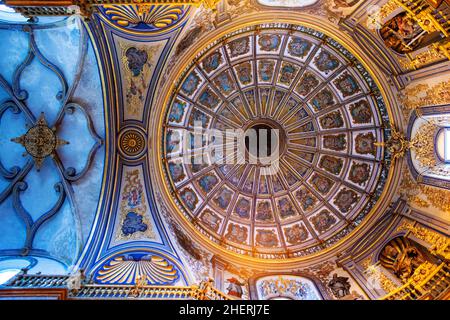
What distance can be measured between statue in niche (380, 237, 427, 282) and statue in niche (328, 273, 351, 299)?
1.97 m

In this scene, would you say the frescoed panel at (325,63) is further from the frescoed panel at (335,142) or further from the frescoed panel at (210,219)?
the frescoed panel at (210,219)

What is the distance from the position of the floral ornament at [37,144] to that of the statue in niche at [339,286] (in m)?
12.9

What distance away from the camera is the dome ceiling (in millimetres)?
15117

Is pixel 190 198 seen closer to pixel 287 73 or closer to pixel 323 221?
pixel 323 221

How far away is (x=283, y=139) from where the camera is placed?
1872 centimetres

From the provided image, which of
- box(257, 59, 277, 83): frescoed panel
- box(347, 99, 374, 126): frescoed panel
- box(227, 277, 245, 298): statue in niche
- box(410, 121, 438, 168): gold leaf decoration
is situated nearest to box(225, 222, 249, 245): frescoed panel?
box(227, 277, 245, 298): statue in niche

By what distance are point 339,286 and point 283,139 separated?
923 cm

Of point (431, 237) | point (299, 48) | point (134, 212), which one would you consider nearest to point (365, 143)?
point (431, 237)

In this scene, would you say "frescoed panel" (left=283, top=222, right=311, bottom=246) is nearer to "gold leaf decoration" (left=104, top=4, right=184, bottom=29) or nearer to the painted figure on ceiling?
the painted figure on ceiling

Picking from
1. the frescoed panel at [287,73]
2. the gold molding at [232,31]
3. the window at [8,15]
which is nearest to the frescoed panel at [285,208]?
the gold molding at [232,31]

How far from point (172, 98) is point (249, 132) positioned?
621 centimetres

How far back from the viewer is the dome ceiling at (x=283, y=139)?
15117 mm

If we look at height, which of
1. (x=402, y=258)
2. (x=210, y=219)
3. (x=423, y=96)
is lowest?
(x=402, y=258)

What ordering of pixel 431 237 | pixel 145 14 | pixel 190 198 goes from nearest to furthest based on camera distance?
pixel 145 14
pixel 431 237
pixel 190 198
